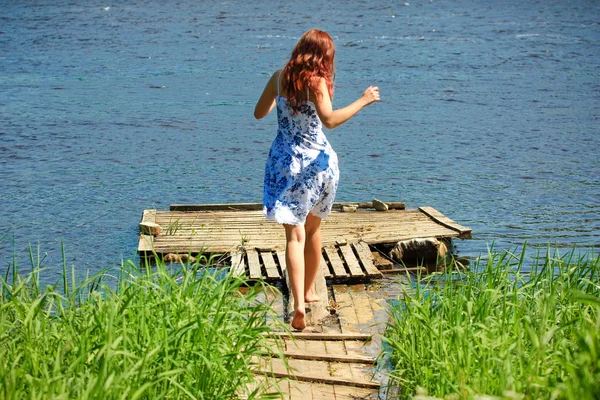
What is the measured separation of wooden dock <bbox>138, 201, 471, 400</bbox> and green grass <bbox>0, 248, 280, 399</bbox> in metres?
0.25

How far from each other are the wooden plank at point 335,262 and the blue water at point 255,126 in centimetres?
168

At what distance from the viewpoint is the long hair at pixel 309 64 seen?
5348 millimetres

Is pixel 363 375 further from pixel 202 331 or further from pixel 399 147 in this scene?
pixel 399 147

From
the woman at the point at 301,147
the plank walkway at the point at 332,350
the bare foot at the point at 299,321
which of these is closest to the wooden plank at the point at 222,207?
the plank walkway at the point at 332,350

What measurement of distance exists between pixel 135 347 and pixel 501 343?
1.70 meters

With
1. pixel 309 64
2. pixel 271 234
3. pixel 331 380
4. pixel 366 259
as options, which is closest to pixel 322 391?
pixel 331 380

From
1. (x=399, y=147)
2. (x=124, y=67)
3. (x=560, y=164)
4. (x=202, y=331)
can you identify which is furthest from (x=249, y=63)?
(x=202, y=331)

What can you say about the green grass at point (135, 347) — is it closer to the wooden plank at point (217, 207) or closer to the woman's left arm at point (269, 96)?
the woman's left arm at point (269, 96)

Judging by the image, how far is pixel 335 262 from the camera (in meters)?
7.59

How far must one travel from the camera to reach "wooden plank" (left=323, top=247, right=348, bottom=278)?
732cm

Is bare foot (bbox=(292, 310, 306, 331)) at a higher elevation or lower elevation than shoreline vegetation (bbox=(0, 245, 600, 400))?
lower

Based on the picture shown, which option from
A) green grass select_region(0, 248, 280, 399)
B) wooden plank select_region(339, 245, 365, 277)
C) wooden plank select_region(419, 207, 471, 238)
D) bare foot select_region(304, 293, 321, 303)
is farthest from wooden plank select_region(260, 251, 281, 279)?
green grass select_region(0, 248, 280, 399)

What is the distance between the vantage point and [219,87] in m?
19.0

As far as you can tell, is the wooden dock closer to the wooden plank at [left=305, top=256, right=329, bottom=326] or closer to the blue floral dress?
the wooden plank at [left=305, top=256, right=329, bottom=326]
